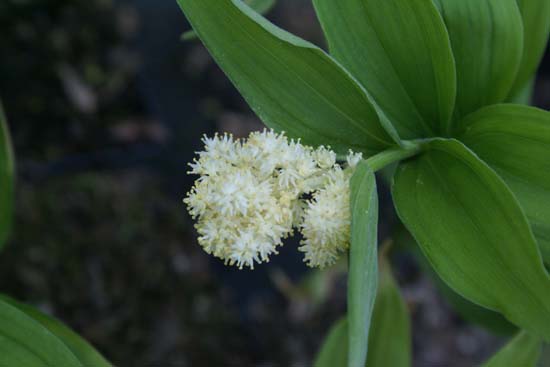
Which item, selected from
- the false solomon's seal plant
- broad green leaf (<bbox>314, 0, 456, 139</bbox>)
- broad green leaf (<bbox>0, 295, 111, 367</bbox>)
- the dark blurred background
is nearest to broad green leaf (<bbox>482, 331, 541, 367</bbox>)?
the false solomon's seal plant

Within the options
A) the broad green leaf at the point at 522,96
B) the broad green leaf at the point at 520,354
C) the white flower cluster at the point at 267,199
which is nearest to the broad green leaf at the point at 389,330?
the broad green leaf at the point at 520,354

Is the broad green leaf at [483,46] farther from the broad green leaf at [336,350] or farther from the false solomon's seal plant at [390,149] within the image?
the broad green leaf at [336,350]

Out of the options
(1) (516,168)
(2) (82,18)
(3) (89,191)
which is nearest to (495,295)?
(1) (516,168)

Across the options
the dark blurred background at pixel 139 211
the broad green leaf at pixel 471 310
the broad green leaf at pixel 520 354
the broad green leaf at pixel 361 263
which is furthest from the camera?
the dark blurred background at pixel 139 211

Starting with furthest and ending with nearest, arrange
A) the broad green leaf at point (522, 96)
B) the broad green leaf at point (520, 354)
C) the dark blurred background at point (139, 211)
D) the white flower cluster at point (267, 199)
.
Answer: the dark blurred background at point (139, 211), the broad green leaf at point (522, 96), the broad green leaf at point (520, 354), the white flower cluster at point (267, 199)

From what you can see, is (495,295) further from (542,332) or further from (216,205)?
(216,205)

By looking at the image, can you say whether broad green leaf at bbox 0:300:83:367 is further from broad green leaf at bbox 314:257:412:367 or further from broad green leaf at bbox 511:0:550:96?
broad green leaf at bbox 511:0:550:96
